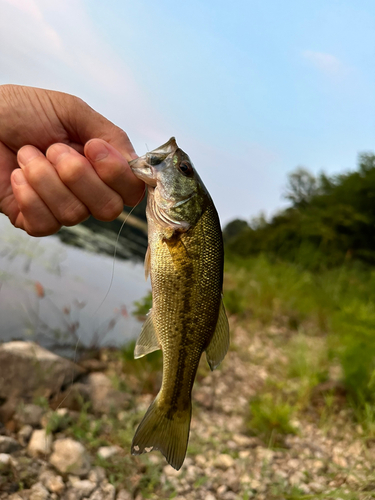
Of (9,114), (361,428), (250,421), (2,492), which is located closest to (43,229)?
(9,114)

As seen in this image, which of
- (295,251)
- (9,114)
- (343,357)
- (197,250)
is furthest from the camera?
(295,251)

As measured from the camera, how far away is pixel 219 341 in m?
2.06

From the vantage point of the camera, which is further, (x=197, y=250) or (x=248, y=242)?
(x=248, y=242)

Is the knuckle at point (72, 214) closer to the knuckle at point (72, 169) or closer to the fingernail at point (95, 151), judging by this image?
the knuckle at point (72, 169)

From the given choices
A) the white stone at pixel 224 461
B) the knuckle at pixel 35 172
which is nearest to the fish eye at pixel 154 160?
the knuckle at pixel 35 172

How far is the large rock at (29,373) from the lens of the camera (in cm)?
380

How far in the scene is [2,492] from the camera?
270cm

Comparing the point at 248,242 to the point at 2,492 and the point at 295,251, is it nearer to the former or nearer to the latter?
the point at 295,251

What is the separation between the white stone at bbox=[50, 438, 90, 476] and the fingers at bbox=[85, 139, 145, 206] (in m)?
2.27

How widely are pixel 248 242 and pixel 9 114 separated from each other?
3156cm

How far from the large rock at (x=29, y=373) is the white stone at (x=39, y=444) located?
518mm

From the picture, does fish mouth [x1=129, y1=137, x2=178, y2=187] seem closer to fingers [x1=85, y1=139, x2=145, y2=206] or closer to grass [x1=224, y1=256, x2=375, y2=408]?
fingers [x1=85, y1=139, x2=145, y2=206]

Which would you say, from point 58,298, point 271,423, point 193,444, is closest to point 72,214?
point 193,444

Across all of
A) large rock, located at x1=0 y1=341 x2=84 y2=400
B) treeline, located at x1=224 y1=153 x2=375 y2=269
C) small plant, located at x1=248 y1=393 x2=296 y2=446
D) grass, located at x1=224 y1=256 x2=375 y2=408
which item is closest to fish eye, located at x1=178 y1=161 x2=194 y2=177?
large rock, located at x1=0 y1=341 x2=84 y2=400
